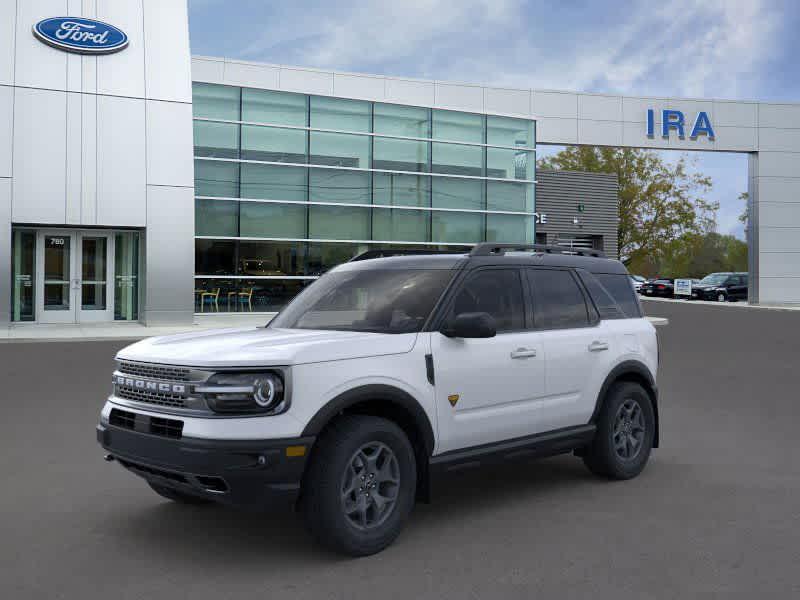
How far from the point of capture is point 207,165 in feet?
95.2

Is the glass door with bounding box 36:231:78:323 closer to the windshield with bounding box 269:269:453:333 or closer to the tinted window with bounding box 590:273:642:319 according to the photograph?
the windshield with bounding box 269:269:453:333

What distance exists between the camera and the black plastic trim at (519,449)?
5594 millimetres

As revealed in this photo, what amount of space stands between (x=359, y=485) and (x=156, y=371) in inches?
53.8

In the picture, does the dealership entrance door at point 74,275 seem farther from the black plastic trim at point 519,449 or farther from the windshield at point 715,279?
the windshield at point 715,279

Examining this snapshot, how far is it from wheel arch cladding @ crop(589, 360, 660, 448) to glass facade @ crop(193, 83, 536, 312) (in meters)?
22.8

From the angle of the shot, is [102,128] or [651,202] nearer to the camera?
[102,128]

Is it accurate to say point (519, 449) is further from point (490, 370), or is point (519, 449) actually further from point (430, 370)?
point (430, 370)

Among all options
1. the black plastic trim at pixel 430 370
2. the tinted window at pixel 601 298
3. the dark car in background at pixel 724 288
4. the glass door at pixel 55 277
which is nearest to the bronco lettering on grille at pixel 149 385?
the black plastic trim at pixel 430 370

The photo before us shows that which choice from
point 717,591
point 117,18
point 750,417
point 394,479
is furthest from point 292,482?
point 117,18

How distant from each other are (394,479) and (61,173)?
22.5 meters

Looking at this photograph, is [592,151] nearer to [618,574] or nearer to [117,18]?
[117,18]

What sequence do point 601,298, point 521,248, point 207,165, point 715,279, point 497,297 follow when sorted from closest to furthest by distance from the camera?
point 497,297, point 521,248, point 601,298, point 207,165, point 715,279

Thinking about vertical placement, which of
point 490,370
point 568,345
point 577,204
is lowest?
point 490,370

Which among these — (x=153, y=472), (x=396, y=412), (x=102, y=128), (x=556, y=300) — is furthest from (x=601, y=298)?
(x=102, y=128)
